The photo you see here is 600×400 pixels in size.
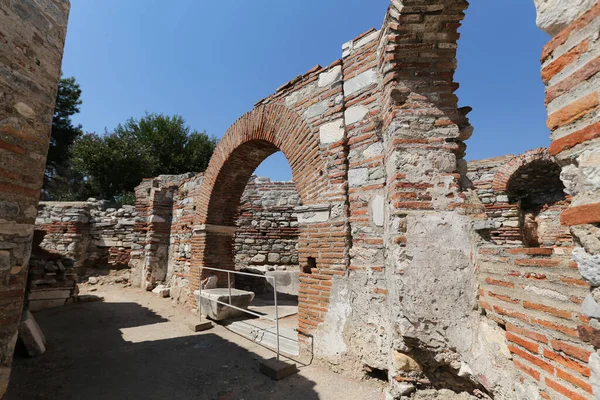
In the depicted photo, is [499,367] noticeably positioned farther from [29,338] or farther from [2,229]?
[29,338]

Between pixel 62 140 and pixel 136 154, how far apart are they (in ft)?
19.5

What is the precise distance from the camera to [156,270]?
27.9 ft

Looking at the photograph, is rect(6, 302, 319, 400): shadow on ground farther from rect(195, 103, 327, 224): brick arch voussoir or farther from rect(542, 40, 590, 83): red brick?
rect(542, 40, 590, 83): red brick

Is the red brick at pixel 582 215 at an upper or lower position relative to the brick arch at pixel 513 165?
lower

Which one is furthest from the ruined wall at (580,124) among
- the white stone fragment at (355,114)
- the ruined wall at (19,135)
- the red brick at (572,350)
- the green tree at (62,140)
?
the green tree at (62,140)

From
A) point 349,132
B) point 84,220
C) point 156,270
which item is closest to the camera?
point 349,132

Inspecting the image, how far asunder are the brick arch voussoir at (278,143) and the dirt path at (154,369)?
7.44ft

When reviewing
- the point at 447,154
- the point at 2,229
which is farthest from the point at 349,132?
the point at 2,229

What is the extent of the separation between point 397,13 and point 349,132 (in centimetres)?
132

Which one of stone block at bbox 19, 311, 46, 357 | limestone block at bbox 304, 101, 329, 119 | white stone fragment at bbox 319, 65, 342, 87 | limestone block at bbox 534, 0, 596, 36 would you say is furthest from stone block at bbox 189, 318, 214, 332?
limestone block at bbox 534, 0, 596, 36

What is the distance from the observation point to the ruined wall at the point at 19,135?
2180 mm

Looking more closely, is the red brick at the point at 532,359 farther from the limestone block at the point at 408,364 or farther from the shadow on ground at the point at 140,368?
the shadow on ground at the point at 140,368

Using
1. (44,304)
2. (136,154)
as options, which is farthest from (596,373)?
(136,154)

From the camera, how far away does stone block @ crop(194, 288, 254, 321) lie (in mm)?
5484
